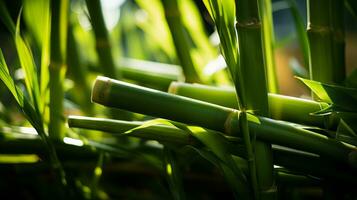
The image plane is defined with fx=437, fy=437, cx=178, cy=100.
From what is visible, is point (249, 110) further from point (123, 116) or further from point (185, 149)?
point (123, 116)

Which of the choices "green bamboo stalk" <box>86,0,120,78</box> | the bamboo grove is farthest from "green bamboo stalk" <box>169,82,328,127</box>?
"green bamboo stalk" <box>86,0,120,78</box>

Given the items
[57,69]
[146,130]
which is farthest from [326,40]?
[57,69]

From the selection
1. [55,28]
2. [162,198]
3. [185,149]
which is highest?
[55,28]

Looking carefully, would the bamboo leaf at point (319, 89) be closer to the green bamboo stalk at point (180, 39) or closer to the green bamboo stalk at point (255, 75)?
the green bamboo stalk at point (255, 75)

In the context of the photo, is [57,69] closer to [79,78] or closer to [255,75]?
[79,78]

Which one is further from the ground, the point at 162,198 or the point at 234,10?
the point at 234,10

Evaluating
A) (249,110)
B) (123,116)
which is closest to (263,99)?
(249,110)
